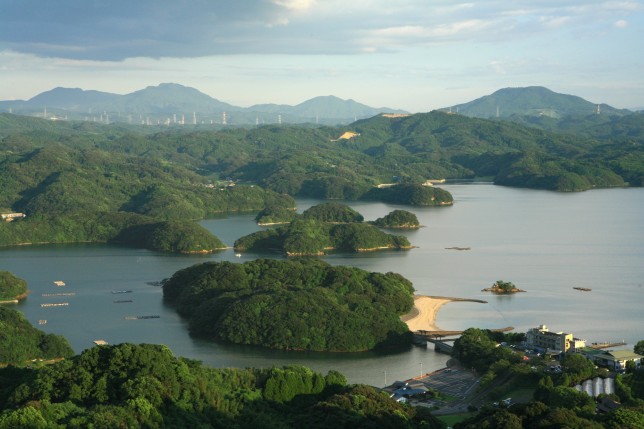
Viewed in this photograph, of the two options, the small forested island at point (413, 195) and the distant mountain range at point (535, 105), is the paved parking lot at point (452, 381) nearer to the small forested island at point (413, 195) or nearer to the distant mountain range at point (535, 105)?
Result: the small forested island at point (413, 195)

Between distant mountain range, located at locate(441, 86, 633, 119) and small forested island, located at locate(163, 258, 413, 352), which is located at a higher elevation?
distant mountain range, located at locate(441, 86, 633, 119)

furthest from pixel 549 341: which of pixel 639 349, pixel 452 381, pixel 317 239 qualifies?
pixel 317 239

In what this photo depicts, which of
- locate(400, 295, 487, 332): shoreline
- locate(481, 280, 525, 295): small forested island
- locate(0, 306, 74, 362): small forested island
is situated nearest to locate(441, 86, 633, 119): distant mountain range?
locate(481, 280, 525, 295): small forested island

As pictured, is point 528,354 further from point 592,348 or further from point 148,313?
point 148,313

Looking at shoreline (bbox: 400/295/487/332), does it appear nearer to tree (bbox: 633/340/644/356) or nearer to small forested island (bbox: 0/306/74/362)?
tree (bbox: 633/340/644/356)

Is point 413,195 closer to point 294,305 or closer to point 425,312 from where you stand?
point 425,312
